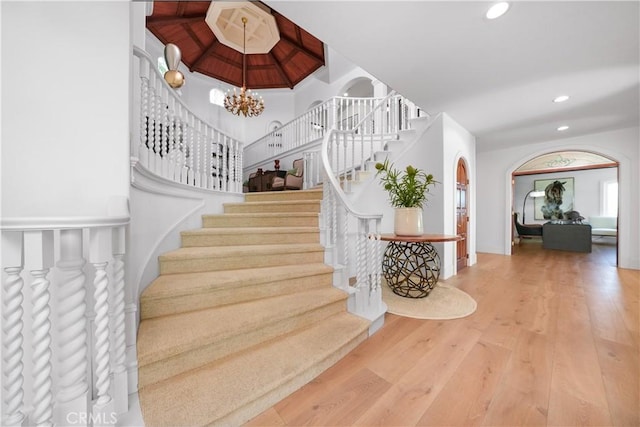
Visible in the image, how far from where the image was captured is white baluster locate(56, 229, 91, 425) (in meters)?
0.80

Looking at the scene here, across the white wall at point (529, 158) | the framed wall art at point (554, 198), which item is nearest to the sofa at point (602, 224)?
the framed wall art at point (554, 198)

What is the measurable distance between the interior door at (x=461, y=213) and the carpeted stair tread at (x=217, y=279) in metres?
2.83

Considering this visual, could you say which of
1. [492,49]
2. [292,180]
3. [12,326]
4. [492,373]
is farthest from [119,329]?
[292,180]

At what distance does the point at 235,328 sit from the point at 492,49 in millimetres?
2948

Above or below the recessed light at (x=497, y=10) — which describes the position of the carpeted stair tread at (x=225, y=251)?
below

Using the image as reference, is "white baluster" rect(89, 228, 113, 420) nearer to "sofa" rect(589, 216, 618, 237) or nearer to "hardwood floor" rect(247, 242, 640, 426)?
"hardwood floor" rect(247, 242, 640, 426)

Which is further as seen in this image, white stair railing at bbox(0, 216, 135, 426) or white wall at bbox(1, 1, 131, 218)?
white wall at bbox(1, 1, 131, 218)

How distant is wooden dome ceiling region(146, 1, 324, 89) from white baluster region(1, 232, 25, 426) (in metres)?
5.73

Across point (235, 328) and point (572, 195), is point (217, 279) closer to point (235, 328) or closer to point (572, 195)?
point (235, 328)

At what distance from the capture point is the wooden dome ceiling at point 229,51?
4.85m

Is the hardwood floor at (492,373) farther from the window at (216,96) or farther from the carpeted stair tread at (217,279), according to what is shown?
the window at (216,96)

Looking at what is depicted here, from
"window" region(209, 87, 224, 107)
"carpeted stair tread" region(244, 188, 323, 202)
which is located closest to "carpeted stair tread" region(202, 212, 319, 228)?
"carpeted stair tread" region(244, 188, 323, 202)

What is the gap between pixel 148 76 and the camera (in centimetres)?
160

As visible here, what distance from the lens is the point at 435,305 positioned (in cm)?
239
